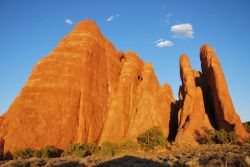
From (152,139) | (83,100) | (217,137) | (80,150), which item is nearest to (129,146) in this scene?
(152,139)

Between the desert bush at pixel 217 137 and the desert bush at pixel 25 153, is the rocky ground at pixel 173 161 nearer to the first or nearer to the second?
the desert bush at pixel 25 153

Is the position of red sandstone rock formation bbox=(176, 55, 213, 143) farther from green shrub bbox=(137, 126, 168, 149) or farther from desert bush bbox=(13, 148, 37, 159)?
desert bush bbox=(13, 148, 37, 159)

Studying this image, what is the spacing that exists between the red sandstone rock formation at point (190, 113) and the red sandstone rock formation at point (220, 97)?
100 inches

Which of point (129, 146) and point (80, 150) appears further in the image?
point (129, 146)

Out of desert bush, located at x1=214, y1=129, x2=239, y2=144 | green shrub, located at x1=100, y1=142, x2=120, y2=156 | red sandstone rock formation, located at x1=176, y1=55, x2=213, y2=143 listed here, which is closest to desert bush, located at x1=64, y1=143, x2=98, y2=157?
green shrub, located at x1=100, y1=142, x2=120, y2=156

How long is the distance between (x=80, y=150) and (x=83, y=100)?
12.4 m

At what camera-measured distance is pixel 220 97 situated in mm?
44469

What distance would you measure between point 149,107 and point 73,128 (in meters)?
15.3

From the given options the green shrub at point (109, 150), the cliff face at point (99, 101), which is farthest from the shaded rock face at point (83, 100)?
the green shrub at point (109, 150)

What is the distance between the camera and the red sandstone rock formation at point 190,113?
141 feet

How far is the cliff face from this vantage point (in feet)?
133

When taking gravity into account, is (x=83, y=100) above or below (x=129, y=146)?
above

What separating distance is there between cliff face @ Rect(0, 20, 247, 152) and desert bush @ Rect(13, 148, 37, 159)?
101 inches

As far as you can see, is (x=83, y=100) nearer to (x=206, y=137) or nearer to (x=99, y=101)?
(x=99, y=101)
